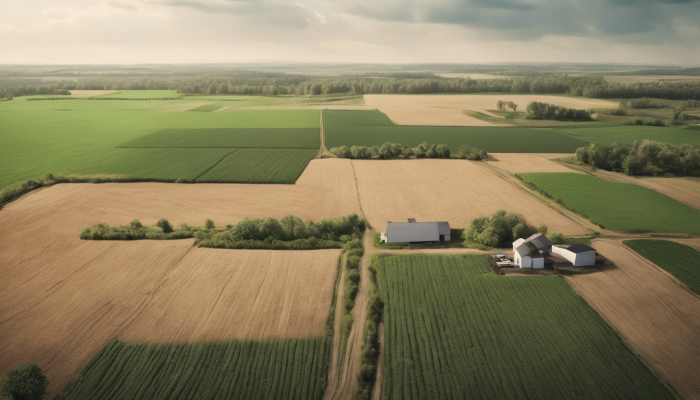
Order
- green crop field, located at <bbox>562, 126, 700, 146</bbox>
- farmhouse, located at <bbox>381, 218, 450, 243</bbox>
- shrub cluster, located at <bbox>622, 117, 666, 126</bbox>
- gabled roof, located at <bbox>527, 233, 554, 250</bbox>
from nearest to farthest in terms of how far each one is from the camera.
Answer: gabled roof, located at <bbox>527, 233, 554, 250</bbox> < farmhouse, located at <bbox>381, 218, 450, 243</bbox> < green crop field, located at <bbox>562, 126, 700, 146</bbox> < shrub cluster, located at <bbox>622, 117, 666, 126</bbox>

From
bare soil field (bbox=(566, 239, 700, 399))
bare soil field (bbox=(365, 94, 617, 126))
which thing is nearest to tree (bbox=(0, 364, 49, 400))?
bare soil field (bbox=(566, 239, 700, 399))

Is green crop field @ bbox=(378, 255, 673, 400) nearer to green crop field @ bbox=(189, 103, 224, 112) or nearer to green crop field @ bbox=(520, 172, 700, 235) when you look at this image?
green crop field @ bbox=(520, 172, 700, 235)

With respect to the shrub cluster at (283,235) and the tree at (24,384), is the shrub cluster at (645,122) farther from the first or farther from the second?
the tree at (24,384)

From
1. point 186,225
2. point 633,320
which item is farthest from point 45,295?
point 633,320

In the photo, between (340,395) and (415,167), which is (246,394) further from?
(415,167)

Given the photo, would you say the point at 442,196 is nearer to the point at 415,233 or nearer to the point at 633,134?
the point at 415,233

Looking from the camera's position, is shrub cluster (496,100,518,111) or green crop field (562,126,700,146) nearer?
green crop field (562,126,700,146)

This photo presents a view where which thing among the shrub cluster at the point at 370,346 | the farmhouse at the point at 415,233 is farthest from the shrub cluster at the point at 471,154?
the shrub cluster at the point at 370,346
